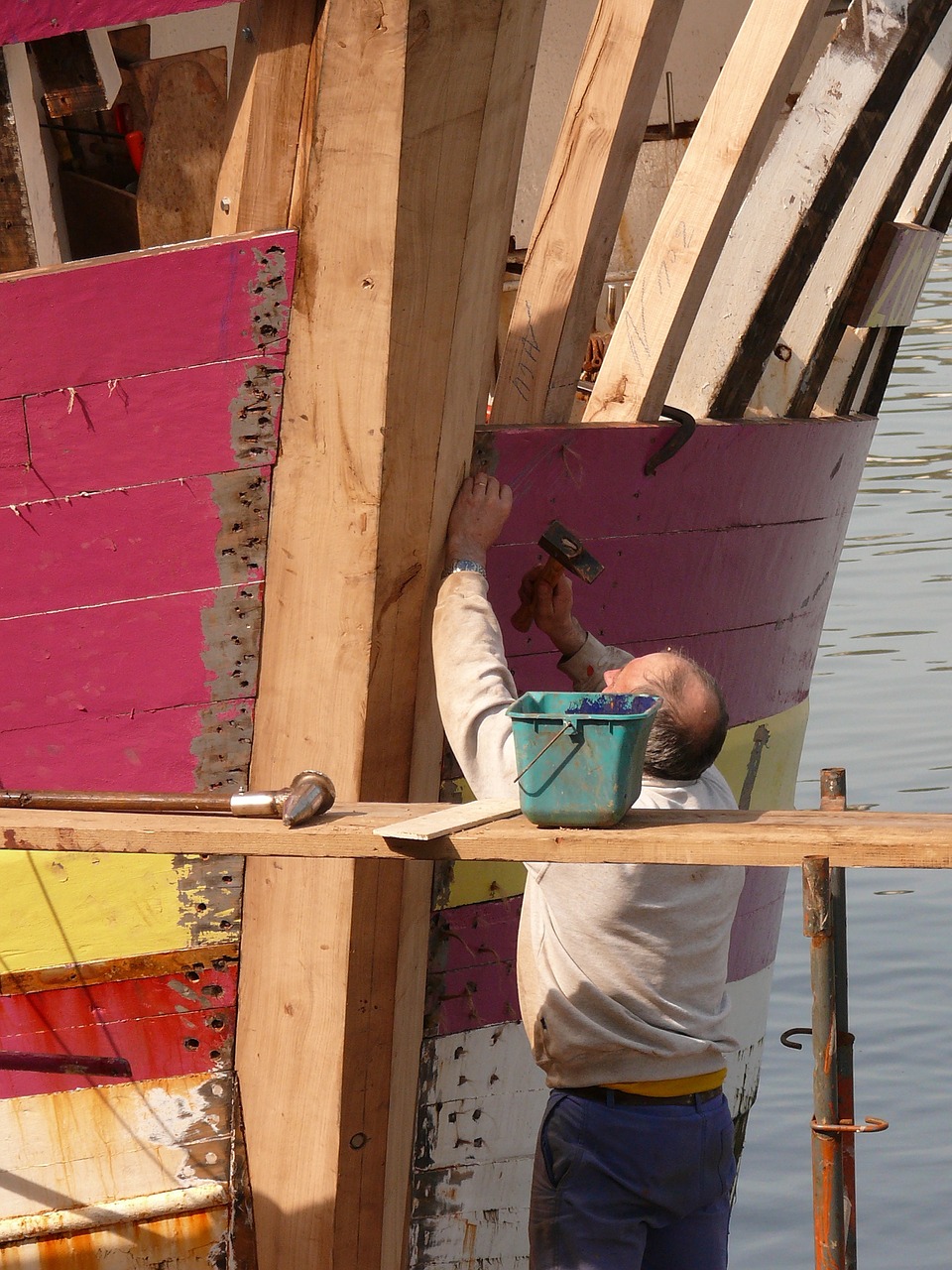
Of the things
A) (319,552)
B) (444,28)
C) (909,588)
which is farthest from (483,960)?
(909,588)

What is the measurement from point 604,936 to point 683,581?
1.03 m

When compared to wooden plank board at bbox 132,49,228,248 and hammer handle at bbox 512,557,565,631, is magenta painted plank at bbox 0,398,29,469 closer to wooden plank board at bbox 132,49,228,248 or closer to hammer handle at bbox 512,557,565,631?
hammer handle at bbox 512,557,565,631

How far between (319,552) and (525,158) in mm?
3666

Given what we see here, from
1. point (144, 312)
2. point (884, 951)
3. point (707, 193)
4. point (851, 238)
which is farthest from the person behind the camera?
point (884, 951)

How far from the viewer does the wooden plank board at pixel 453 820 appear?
2221 mm

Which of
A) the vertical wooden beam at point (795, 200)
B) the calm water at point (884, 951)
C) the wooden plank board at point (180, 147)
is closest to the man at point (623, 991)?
the vertical wooden beam at point (795, 200)

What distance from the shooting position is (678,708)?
104 inches

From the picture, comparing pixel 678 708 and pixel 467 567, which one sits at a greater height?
pixel 467 567

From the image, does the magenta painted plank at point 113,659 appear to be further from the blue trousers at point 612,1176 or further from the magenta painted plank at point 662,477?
the blue trousers at point 612,1176

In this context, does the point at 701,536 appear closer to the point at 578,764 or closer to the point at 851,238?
the point at 851,238

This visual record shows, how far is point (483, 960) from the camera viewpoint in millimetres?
3391

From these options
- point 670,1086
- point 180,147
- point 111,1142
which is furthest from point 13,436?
point 670,1086

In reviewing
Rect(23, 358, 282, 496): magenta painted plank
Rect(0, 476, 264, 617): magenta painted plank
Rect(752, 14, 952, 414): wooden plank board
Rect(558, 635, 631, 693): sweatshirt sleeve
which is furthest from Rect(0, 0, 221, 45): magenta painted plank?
Rect(752, 14, 952, 414): wooden plank board

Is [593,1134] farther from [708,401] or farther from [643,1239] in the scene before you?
[708,401]
